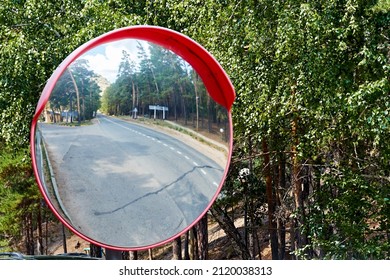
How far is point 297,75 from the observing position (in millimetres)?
8305

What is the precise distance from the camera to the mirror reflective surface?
13.3ft

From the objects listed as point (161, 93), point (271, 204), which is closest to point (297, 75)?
point (161, 93)

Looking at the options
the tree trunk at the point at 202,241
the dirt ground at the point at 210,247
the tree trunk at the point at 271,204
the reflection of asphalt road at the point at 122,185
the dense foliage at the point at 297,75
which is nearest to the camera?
the reflection of asphalt road at the point at 122,185

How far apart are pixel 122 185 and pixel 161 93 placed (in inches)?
24.6

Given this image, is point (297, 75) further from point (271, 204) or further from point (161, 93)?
point (271, 204)

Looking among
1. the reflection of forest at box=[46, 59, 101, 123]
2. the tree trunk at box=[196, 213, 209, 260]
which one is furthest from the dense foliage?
the reflection of forest at box=[46, 59, 101, 123]

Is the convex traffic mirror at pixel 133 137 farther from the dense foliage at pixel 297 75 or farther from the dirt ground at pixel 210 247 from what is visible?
the dirt ground at pixel 210 247

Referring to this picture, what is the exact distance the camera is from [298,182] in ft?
36.7

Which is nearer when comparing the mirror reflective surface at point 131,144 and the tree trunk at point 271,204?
the mirror reflective surface at point 131,144

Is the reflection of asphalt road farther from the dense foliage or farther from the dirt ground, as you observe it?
the dirt ground

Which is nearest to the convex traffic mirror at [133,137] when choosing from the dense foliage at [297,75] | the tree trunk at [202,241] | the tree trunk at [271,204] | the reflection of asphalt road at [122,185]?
the reflection of asphalt road at [122,185]

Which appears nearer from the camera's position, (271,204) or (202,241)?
(271,204)

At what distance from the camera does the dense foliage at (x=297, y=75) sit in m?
7.82

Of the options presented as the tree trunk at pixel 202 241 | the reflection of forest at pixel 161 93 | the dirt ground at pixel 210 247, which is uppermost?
the reflection of forest at pixel 161 93
